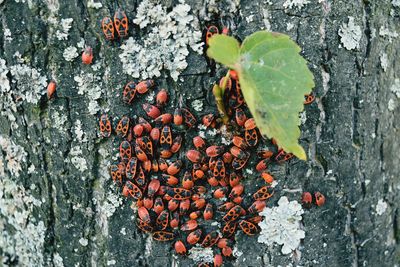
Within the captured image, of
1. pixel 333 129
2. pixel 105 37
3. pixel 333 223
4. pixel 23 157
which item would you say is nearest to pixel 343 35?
pixel 333 129

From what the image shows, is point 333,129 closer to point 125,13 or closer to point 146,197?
point 146,197

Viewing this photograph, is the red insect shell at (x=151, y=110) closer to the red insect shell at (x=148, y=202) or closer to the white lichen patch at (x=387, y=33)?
the red insect shell at (x=148, y=202)

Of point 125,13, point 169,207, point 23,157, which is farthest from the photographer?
point 23,157

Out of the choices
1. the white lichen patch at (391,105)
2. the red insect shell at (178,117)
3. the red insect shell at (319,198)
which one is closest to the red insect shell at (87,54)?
the red insect shell at (178,117)

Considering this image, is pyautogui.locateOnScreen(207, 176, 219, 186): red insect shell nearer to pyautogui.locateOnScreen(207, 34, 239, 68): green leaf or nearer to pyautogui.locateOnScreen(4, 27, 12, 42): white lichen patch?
pyautogui.locateOnScreen(207, 34, 239, 68): green leaf

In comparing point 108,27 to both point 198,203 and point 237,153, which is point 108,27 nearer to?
point 237,153
